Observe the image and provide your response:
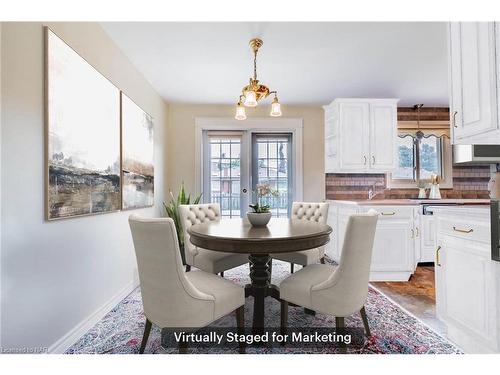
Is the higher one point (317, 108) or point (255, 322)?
point (317, 108)

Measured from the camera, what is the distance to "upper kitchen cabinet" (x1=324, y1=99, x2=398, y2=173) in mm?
3535

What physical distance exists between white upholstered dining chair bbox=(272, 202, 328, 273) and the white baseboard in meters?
1.48

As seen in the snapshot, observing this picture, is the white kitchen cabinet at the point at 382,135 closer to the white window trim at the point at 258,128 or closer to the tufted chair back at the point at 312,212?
the white window trim at the point at 258,128

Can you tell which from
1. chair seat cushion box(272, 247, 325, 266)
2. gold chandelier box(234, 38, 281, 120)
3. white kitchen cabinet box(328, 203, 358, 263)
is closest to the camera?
gold chandelier box(234, 38, 281, 120)

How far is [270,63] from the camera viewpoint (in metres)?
2.74

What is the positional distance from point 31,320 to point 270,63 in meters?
2.84

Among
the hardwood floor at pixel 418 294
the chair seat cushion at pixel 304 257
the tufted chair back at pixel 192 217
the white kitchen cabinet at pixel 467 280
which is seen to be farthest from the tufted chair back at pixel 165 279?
the hardwood floor at pixel 418 294

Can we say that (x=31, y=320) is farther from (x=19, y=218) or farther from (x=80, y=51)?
(x=80, y=51)

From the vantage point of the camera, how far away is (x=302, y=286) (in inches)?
62.0

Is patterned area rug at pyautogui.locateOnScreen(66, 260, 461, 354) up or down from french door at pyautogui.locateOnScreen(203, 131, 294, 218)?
down

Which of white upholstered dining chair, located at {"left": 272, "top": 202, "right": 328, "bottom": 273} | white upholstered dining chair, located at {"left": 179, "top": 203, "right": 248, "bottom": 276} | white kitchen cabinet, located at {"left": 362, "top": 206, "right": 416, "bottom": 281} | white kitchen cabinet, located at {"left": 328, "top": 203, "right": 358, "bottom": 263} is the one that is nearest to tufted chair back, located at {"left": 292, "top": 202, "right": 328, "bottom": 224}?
white upholstered dining chair, located at {"left": 272, "top": 202, "right": 328, "bottom": 273}

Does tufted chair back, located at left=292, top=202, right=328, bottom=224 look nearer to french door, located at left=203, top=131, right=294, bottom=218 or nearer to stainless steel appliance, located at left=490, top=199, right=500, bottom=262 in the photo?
french door, located at left=203, top=131, right=294, bottom=218
